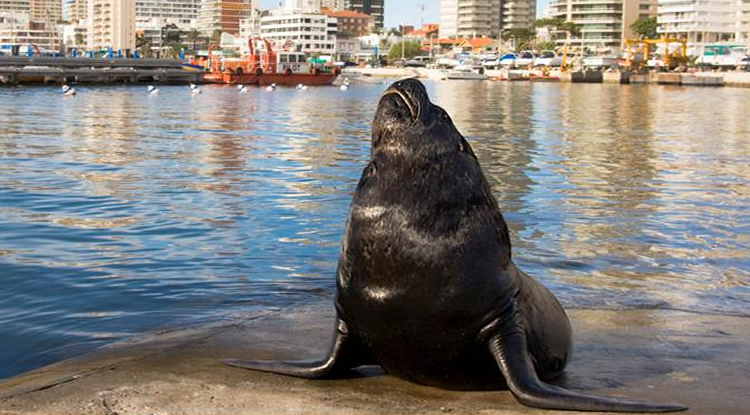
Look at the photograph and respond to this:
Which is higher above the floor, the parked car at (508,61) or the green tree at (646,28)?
the green tree at (646,28)

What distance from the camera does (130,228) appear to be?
13.6 meters

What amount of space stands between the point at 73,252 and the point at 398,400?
755 cm

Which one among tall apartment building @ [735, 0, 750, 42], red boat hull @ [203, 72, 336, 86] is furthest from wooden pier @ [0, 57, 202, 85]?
tall apartment building @ [735, 0, 750, 42]

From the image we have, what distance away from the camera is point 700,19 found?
584 feet

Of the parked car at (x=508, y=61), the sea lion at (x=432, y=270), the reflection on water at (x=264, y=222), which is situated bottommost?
Answer: the reflection on water at (x=264, y=222)

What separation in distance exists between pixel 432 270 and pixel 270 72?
9758 centimetres

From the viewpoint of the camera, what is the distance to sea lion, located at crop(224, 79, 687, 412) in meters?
5.08

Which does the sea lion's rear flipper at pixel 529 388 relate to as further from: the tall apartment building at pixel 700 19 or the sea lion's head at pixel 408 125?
the tall apartment building at pixel 700 19

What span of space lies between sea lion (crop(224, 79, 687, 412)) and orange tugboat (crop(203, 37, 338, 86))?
93.7m

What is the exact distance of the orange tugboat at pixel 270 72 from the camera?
98.6 meters


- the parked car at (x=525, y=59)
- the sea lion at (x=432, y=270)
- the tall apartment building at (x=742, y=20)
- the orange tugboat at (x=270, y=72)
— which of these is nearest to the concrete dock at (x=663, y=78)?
the orange tugboat at (x=270, y=72)

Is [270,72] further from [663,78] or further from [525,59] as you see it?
[525,59]

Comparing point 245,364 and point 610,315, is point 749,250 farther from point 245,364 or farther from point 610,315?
point 245,364

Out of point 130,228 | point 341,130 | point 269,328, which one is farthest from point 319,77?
point 269,328
